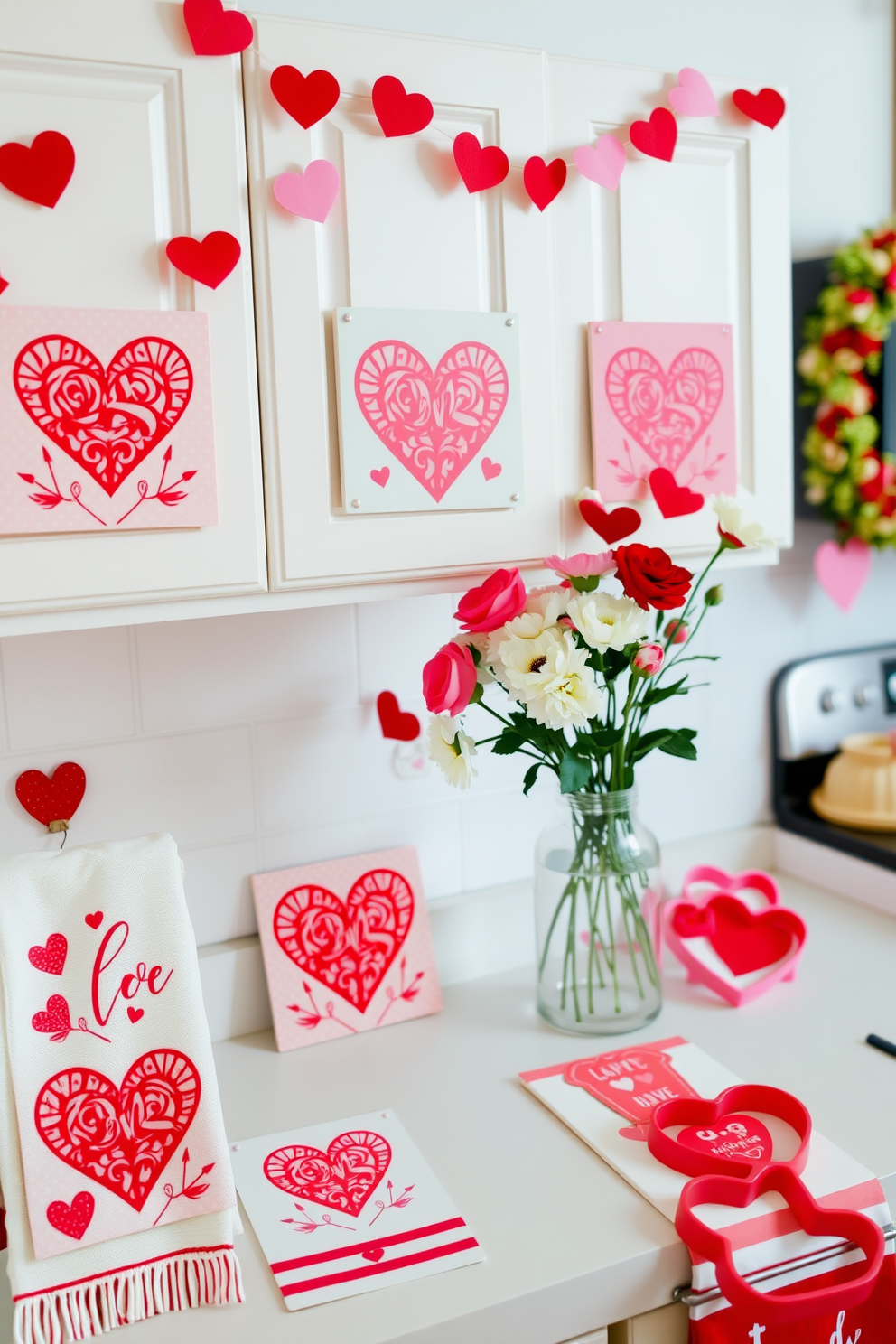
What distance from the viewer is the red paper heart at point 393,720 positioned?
1.41 meters

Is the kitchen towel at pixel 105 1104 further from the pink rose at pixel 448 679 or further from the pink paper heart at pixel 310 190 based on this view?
the pink paper heart at pixel 310 190

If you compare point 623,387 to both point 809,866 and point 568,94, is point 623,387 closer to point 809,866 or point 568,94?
point 568,94

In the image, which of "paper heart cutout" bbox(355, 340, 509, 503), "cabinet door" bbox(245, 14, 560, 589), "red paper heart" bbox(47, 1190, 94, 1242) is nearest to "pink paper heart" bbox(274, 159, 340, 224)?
"cabinet door" bbox(245, 14, 560, 589)

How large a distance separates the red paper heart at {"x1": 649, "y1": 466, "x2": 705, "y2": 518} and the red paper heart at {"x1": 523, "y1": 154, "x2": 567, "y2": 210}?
0.95ft

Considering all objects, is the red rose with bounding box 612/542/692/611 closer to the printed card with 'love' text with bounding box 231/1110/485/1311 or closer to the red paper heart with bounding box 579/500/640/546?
the red paper heart with bounding box 579/500/640/546

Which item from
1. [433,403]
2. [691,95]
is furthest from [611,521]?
[691,95]

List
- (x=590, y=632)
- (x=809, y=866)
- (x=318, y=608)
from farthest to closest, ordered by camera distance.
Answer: (x=809, y=866)
(x=318, y=608)
(x=590, y=632)

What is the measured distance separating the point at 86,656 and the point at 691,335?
2.46ft

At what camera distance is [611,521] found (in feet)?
3.75

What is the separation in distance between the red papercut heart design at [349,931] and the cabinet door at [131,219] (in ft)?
1.67

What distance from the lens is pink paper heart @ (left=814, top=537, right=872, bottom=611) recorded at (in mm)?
1718

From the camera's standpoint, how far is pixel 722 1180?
0.98 metres

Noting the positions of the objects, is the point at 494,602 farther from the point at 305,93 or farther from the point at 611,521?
the point at 305,93

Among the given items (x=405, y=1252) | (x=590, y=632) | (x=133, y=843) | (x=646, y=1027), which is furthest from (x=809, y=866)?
(x=133, y=843)
